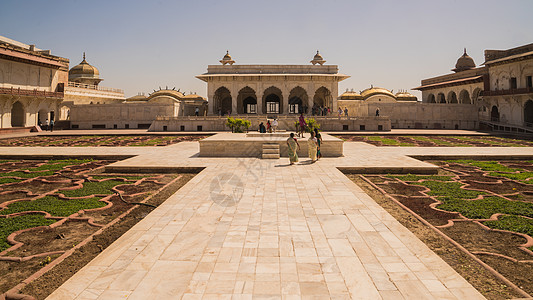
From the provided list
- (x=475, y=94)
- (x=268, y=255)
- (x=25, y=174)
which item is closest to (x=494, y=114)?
(x=475, y=94)

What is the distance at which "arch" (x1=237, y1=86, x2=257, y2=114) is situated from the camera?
32969 millimetres

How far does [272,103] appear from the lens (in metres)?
34.6

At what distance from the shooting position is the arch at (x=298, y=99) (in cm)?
3219

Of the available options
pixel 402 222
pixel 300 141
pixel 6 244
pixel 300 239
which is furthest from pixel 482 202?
pixel 6 244

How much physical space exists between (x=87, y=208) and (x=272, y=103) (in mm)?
30474

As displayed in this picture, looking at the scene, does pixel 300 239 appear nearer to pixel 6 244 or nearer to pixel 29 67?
pixel 6 244

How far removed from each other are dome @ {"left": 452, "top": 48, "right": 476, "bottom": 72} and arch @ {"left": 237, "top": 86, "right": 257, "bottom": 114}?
22.5 m

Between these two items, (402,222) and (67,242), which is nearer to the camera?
(67,242)

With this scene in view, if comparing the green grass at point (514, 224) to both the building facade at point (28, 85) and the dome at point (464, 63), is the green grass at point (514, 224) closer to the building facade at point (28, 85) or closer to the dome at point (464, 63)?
the building facade at point (28, 85)

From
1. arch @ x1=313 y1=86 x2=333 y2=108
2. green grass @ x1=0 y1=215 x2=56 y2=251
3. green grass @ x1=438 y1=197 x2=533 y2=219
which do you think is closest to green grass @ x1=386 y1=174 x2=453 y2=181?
green grass @ x1=438 y1=197 x2=533 y2=219

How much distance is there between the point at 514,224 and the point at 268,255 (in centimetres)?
340

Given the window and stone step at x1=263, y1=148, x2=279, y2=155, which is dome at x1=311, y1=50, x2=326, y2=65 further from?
stone step at x1=263, y1=148, x2=279, y2=155

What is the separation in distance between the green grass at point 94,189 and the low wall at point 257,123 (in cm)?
1775

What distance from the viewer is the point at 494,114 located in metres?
26.9
